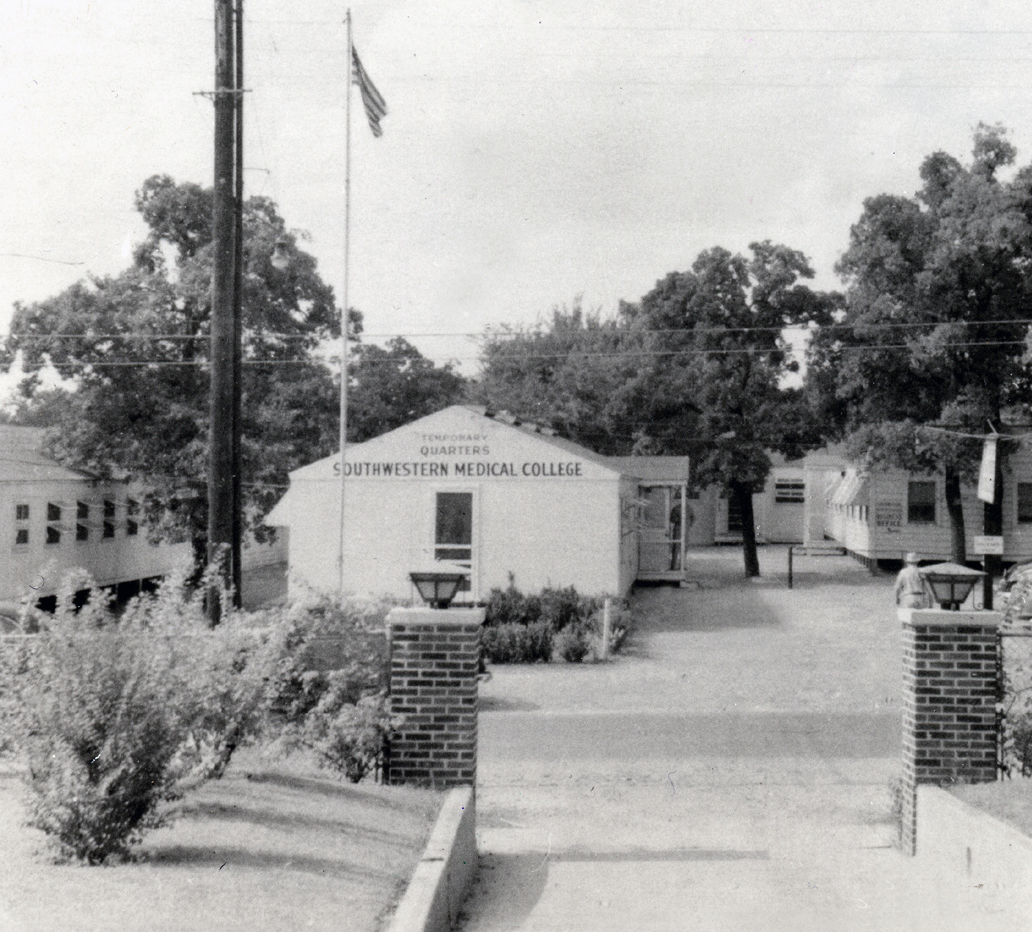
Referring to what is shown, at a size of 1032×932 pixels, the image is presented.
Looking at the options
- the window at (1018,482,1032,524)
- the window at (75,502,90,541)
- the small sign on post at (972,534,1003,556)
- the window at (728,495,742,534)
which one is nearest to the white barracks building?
the window at (75,502,90,541)

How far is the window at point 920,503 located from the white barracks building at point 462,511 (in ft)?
42.4

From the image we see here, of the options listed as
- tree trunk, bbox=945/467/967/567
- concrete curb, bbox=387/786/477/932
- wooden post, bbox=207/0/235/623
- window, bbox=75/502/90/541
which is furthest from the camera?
tree trunk, bbox=945/467/967/567

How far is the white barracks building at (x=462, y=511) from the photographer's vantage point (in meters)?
25.6

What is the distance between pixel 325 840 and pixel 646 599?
2277cm

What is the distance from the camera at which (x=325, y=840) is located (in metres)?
6.77

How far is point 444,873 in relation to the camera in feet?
21.7

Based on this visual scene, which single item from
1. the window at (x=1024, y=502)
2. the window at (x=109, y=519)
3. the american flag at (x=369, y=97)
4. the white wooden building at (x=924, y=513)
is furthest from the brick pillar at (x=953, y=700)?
the window at (x=1024, y=502)

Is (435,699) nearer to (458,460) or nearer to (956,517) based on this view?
(458,460)

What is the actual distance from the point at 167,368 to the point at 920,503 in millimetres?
21182

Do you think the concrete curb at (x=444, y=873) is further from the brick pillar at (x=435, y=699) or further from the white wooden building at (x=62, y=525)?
the white wooden building at (x=62, y=525)

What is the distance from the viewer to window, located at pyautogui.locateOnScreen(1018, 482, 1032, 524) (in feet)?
114

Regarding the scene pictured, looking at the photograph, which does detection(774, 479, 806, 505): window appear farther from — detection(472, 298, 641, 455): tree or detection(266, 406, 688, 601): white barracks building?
detection(266, 406, 688, 601): white barracks building

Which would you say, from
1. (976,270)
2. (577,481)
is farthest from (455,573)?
(976,270)

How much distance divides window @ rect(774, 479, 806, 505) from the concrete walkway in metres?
32.0
